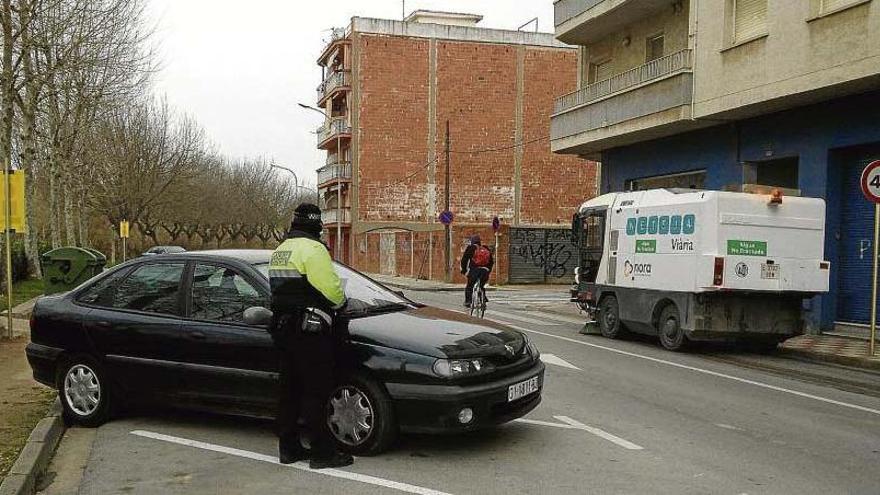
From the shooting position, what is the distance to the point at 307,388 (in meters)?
5.69

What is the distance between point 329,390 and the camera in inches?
226

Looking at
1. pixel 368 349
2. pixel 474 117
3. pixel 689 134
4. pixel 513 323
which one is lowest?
pixel 513 323

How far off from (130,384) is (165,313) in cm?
66

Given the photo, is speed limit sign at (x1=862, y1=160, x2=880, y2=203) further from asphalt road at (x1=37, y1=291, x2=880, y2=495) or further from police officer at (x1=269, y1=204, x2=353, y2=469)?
police officer at (x1=269, y1=204, x2=353, y2=469)

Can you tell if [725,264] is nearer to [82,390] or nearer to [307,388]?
[307,388]

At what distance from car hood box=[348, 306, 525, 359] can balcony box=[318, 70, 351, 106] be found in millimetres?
44994

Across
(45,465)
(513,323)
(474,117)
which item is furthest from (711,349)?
(474,117)

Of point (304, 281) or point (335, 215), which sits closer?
point (304, 281)

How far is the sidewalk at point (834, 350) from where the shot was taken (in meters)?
11.9

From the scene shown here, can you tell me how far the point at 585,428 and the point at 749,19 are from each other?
12.4 m

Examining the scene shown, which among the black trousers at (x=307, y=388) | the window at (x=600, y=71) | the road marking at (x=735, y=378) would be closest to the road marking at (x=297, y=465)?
the black trousers at (x=307, y=388)

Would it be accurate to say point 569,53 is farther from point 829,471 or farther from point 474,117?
point 829,471

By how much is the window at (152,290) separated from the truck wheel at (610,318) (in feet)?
30.9

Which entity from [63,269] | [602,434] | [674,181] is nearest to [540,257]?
[674,181]
